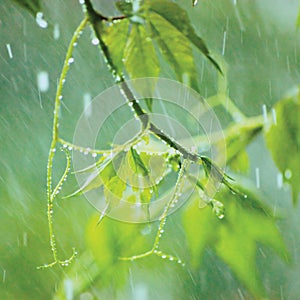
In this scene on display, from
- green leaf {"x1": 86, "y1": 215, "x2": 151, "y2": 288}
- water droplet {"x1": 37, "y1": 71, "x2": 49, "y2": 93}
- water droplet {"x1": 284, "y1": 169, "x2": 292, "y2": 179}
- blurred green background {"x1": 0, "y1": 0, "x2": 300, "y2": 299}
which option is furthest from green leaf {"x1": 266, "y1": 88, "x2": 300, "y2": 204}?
water droplet {"x1": 37, "y1": 71, "x2": 49, "y2": 93}

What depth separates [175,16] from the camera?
217 millimetres

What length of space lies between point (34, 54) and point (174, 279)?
0.51 m

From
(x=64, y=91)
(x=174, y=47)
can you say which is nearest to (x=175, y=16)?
(x=174, y=47)

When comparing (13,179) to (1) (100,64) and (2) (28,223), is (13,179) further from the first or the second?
(1) (100,64)

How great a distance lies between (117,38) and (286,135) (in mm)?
191

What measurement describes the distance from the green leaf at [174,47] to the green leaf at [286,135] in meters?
0.16

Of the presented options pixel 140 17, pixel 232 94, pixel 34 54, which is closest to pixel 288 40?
pixel 232 94

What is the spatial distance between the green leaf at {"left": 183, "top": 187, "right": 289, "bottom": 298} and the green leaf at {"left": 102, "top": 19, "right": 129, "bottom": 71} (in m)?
0.21

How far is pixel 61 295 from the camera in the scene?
547 millimetres

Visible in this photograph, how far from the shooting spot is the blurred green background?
0.96 metres

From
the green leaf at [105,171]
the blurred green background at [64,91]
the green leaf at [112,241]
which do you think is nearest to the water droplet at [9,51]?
the blurred green background at [64,91]

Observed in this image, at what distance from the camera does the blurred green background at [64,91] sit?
96 cm

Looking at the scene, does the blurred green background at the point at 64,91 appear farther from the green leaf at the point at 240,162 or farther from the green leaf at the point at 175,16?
the green leaf at the point at 175,16

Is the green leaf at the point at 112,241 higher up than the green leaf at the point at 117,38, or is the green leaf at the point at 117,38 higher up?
the green leaf at the point at 117,38
